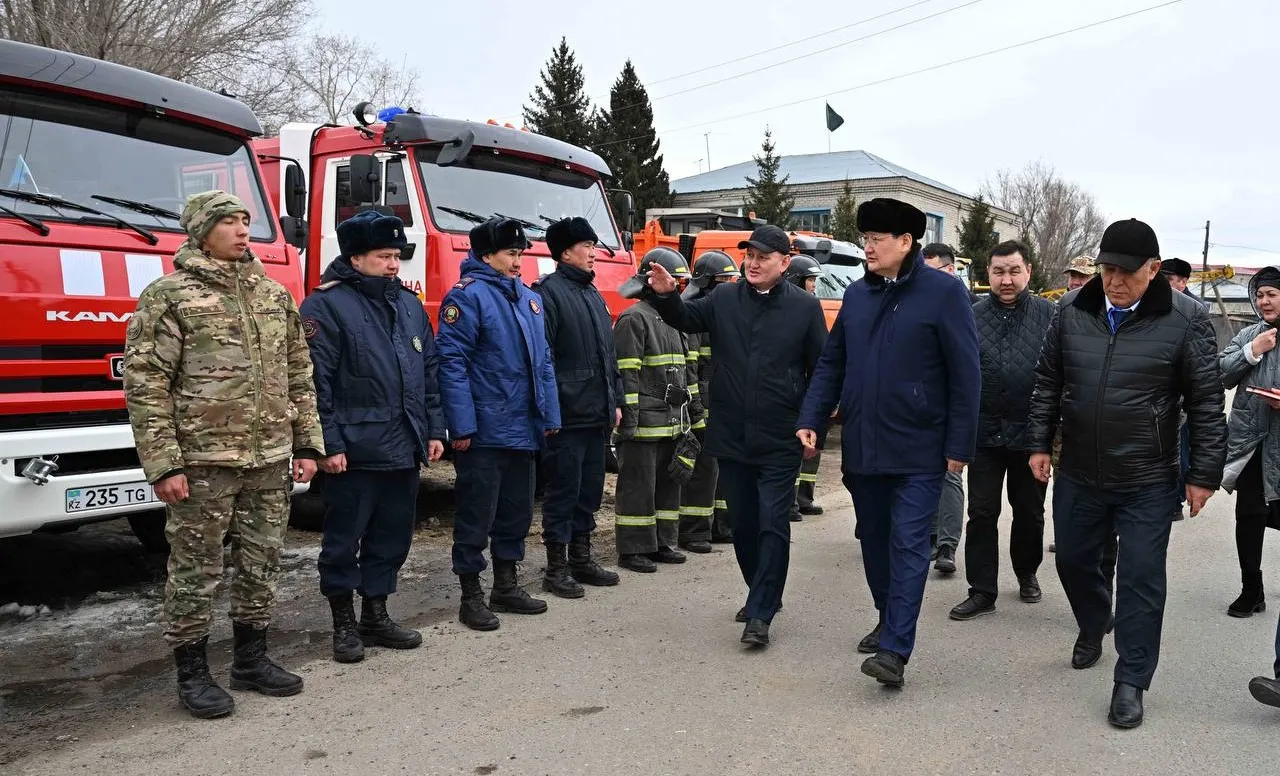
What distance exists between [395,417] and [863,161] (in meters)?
47.1

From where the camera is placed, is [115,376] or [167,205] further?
[167,205]

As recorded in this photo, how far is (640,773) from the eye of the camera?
3.41 metres

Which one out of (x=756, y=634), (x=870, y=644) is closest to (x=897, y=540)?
(x=870, y=644)

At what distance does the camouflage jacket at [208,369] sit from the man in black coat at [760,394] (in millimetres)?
1864

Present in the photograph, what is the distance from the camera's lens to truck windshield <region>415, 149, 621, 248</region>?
24.2 ft

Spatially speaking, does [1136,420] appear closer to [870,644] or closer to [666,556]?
[870,644]

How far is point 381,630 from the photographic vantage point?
4.77 meters

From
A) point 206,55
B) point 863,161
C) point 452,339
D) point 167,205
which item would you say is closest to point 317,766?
point 452,339

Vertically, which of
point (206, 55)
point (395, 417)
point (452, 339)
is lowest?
point (395, 417)

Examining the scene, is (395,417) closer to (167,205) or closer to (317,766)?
(317,766)

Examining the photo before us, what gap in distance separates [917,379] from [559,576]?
248 centimetres

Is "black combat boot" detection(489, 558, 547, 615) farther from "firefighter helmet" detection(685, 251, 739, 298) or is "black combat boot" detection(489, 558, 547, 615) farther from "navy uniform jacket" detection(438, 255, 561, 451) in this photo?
"firefighter helmet" detection(685, 251, 739, 298)

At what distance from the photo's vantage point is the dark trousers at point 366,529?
4566 mm

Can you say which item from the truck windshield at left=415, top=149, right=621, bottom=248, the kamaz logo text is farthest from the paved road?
the truck windshield at left=415, top=149, right=621, bottom=248
